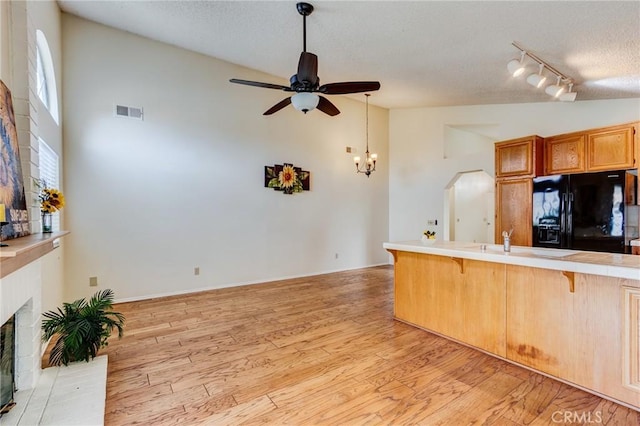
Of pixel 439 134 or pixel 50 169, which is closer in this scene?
pixel 50 169

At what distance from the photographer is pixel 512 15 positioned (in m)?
2.86

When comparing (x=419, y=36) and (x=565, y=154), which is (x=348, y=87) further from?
(x=565, y=154)

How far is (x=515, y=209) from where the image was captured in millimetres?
4734

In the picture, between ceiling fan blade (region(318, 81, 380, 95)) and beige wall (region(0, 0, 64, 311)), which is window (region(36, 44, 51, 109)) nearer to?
beige wall (region(0, 0, 64, 311))

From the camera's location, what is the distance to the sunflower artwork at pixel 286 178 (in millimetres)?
5434

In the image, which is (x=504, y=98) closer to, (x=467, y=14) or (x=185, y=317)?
(x=467, y=14)

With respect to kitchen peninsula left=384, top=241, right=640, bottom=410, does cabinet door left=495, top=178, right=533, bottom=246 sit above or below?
above

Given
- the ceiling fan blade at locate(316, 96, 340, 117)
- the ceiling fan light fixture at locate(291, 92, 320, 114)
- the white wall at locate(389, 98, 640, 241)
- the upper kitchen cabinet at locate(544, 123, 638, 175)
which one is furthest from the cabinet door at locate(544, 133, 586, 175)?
the ceiling fan light fixture at locate(291, 92, 320, 114)

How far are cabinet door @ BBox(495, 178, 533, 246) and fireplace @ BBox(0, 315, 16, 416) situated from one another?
18.9 ft

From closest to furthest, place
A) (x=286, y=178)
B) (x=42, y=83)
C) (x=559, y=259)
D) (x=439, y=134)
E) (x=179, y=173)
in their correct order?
Result: (x=559, y=259)
(x=42, y=83)
(x=179, y=173)
(x=286, y=178)
(x=439, y=134)

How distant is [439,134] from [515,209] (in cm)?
234

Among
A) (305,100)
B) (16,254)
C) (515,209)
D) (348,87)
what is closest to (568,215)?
(515,209)

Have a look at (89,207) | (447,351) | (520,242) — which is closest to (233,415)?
(447,351)

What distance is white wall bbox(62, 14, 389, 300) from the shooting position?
3971 millimetres
